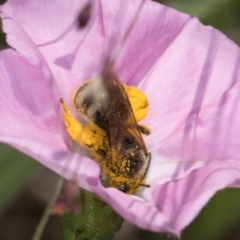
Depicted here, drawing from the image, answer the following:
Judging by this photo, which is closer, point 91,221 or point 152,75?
point 91,221

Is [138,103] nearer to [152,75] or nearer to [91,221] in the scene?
[152,75]

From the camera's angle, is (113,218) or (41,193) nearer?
(113,218)

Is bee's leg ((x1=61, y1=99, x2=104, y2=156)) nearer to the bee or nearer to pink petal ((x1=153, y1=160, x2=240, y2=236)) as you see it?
the bee

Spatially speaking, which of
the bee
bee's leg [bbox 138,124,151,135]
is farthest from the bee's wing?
bee's leg [bbox 138,124,151,135]

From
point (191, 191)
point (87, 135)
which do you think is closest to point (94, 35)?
point (87, 135)

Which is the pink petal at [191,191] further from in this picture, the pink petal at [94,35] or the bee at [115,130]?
the pink petal at [94,35]

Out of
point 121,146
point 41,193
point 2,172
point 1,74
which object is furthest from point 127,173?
point 41,193

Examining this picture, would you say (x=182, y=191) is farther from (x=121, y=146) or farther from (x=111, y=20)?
(x=111, y=20)
